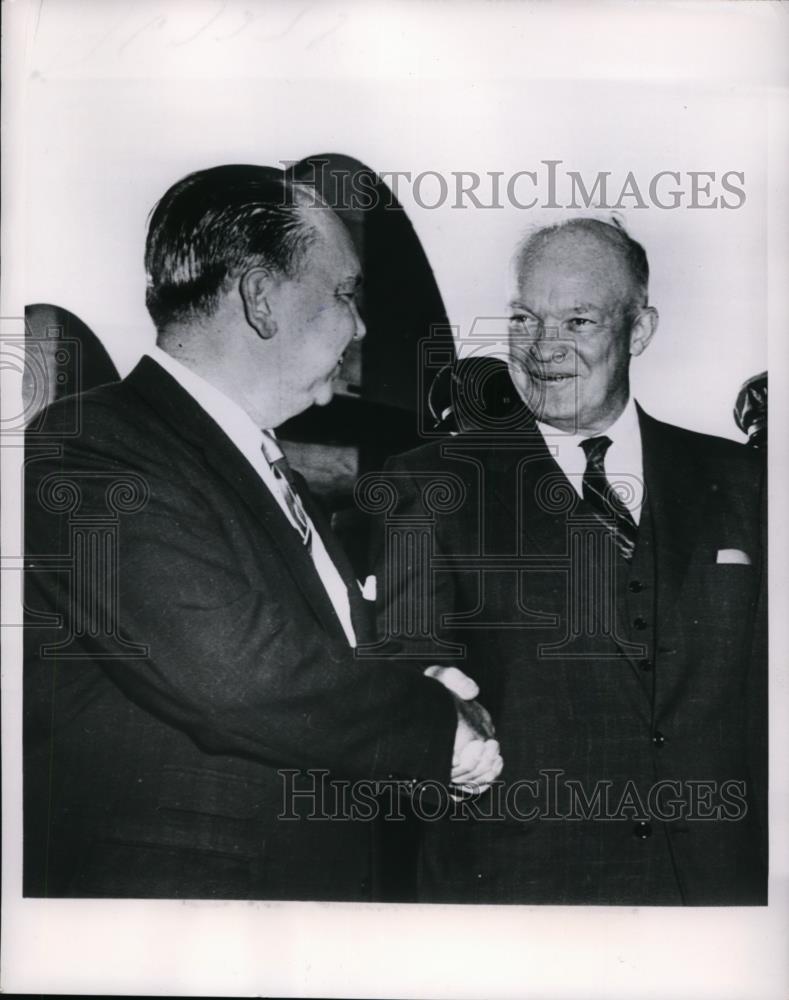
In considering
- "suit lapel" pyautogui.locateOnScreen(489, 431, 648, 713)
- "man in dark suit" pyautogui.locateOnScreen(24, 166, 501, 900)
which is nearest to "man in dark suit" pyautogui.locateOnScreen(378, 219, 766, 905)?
"suit lapel" pyautogui.locateOnScreen(489, 431, 648, 713)

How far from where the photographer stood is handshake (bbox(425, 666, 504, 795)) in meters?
2.22

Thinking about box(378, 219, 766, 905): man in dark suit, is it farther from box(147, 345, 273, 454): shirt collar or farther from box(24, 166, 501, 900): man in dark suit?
box(147, 345, 273, 454): shirt collar

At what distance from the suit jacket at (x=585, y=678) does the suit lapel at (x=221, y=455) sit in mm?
224

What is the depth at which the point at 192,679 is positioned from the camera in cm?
222

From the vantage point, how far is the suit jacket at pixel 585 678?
7.29ft

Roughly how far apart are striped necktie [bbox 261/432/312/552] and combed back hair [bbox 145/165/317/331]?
1.19 feet

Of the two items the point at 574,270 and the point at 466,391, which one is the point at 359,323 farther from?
the point at 574,270

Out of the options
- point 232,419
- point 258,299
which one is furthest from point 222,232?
point 232,419

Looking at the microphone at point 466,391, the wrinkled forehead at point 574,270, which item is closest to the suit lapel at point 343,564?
the microphone at point 466,391

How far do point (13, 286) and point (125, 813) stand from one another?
1.31 metres

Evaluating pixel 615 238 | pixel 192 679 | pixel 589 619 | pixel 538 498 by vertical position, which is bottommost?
pixel 192 679

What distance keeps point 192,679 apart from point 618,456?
115 centimetres

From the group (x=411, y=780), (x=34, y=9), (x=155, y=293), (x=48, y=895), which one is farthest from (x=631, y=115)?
(x=48, y=895)

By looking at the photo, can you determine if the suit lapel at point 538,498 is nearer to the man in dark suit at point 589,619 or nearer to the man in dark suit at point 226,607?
the man in dark suit at point 589,619
